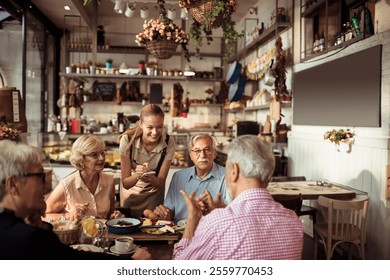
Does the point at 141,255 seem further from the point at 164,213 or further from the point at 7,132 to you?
the point at 7,132

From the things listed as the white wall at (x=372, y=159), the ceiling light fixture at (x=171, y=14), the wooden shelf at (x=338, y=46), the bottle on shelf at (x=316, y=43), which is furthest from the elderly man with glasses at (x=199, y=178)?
the ceiling light fixture at (x=171, y=14)

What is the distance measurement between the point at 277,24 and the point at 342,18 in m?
1.03

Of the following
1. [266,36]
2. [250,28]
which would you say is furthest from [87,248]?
[250,28]

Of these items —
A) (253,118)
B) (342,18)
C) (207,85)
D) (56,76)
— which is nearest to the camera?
(342,18)

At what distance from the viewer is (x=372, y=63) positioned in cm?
270

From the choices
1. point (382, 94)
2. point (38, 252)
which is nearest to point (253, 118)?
point (382, 94)

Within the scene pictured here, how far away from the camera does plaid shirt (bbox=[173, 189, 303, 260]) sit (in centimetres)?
113

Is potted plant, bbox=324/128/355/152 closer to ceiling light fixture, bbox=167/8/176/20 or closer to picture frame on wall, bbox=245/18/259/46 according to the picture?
ceiling light fixture, bbox=167/8/176/20

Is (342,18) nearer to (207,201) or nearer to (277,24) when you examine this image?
(277,24)

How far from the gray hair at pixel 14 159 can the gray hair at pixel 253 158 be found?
2.00 ft

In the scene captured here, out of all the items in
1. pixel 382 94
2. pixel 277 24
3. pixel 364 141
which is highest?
pixel 277 24

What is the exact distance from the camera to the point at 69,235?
4.88 ft

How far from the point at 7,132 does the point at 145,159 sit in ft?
2.73

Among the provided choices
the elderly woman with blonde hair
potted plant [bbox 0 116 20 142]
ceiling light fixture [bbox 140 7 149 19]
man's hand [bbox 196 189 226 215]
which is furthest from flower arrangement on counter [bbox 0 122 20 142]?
ceiling light fixture [bbox 140 7 149 19]
